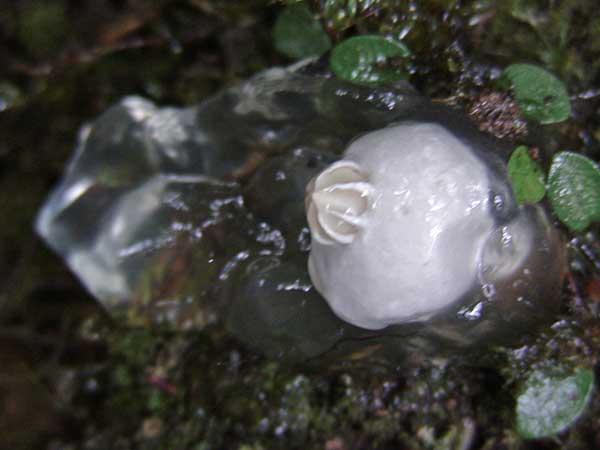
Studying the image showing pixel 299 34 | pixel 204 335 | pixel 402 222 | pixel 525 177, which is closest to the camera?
pixel 402 222

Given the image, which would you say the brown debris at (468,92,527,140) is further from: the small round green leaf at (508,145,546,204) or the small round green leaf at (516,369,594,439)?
the small round green leaf at (516,369,594,439)

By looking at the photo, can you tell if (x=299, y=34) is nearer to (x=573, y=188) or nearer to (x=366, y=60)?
(x=366, y=60)

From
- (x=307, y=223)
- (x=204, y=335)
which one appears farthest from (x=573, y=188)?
(x=204, y=335)

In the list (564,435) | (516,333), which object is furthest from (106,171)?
(564,435)

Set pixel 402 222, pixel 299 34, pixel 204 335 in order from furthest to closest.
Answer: pixel 204 335
pixel 299 34
pixel 402 222

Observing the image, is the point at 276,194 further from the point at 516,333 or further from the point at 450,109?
the point at 516,333

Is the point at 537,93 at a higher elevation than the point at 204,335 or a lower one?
higher

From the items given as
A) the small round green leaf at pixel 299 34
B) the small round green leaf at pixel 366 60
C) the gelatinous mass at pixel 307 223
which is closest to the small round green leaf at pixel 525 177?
the gelatinous mass at pixel 307 223

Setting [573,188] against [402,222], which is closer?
[402,222]
